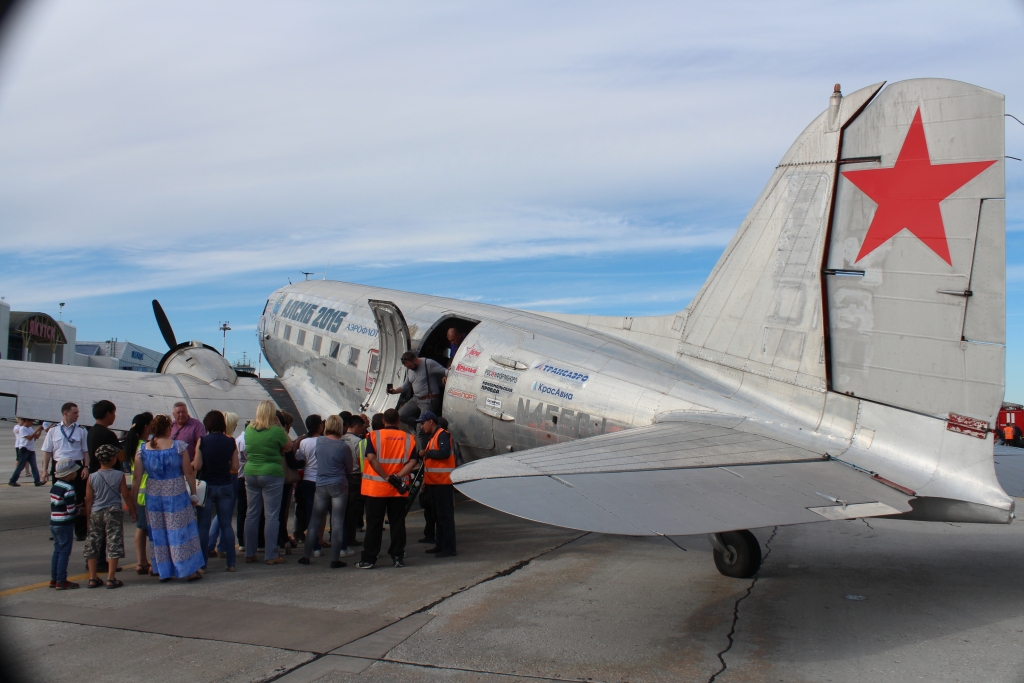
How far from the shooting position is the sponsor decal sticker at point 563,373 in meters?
9.24

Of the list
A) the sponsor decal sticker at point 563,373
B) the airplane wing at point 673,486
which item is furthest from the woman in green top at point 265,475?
the airplane wing at point 673,486

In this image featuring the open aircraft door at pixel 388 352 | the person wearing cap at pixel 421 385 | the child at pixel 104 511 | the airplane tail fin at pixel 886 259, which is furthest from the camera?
the open aircraft door at pixel 388 352

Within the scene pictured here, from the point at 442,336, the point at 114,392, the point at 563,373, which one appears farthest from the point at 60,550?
the point at 442,336

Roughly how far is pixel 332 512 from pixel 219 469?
4.63 ft

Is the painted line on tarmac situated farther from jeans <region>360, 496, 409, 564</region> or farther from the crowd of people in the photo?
jeans <region>360, 496, 409, 564</region>

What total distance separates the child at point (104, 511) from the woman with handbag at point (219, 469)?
0.86 metres

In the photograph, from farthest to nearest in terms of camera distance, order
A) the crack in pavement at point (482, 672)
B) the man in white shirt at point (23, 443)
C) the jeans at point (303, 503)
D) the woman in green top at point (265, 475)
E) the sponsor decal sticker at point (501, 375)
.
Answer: the man in white shirt at point (23, 443) < the sponsor decal sticker at point (501, 375) < the jeans at point (303, 503) < the woman in green top at point (265, 475) < the crack in pavement at point (482, 672)

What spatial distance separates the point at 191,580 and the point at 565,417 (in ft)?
14.9

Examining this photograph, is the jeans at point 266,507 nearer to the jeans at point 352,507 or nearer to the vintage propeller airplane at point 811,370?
the jeans at point 352,507

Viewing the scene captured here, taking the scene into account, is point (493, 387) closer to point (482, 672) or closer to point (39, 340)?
point (482, 672)

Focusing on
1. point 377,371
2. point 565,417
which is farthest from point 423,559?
point 377,371

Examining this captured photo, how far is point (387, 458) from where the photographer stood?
8.72m

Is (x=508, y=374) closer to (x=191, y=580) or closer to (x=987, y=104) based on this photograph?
(x=191, y=580)

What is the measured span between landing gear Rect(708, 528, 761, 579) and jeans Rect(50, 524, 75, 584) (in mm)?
6495
